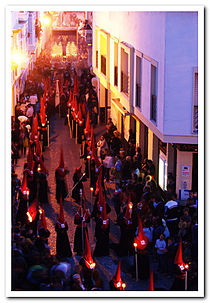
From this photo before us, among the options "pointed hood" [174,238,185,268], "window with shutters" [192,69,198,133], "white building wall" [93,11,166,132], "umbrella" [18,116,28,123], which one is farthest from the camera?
"umbrella" [18,116,28,123]

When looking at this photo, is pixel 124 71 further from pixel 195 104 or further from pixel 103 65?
pixel 195 104

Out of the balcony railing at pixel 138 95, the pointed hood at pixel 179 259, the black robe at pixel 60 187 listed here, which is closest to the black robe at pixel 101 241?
the pointed hood at pixel 179 259

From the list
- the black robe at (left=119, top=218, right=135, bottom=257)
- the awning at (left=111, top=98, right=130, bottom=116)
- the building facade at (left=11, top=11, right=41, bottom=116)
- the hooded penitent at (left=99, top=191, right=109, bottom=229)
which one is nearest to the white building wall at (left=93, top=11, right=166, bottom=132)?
the awning at (left=111, top=98, right=130, bottom=116)

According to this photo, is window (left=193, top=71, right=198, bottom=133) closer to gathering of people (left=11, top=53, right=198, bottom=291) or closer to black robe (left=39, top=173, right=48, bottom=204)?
gathering of people (left=11, top=53, right=198, bottom=291)

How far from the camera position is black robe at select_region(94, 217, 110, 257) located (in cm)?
1748

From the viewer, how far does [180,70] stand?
1947 cm

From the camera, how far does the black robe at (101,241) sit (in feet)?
57.4

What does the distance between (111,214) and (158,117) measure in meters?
3.25

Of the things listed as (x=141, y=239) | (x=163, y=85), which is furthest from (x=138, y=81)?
(x=141, y=239)

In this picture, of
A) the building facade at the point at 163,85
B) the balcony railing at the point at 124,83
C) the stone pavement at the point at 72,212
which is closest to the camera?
the stone pavement at the point at 72,212

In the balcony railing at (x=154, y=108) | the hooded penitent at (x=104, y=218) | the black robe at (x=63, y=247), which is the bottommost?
the black robe at (x=63, y=247)

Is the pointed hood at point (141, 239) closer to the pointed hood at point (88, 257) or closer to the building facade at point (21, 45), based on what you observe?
the pointed hood at point (88, 257)

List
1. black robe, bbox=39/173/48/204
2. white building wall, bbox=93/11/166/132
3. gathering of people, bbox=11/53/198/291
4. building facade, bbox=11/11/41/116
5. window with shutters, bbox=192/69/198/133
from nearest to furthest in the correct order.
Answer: gathering of people, bbox=11/53/198/291, window with shutters, bbox=192/69/198/133, white building wall, bbox=93/11/166/132, black robe, bbox=39/173/48/204, building facade, bbox=11/11/41/116
